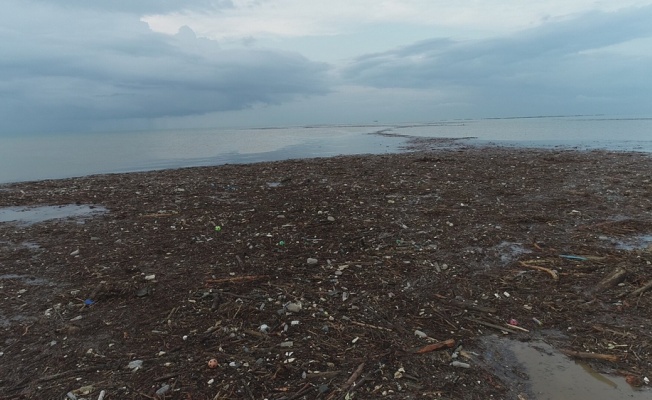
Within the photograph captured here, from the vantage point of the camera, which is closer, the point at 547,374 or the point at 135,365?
the point at 547,374

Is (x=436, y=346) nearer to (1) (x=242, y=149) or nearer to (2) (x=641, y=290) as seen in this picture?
(2) (x=641, y=290)

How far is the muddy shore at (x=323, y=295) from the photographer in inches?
157

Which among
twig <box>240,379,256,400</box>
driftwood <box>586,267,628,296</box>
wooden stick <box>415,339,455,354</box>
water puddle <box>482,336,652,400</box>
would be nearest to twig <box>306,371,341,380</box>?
twig <box>240,379,256,400</box>

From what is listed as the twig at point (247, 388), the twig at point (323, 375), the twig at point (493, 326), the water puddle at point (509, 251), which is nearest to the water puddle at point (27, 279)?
the twig at point (247, 388)

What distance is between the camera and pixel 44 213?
1229 cm

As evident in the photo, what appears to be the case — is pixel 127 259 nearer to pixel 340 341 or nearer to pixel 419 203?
pixel 340 341

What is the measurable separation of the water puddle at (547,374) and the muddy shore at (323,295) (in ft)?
0.22

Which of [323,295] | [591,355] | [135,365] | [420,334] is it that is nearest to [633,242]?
[591,355]

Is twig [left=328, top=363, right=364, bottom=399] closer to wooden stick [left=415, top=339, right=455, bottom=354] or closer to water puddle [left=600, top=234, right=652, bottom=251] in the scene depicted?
wooden stick [left=415, top=339, right=455, bottom=354]

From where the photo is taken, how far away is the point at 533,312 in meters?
5.18

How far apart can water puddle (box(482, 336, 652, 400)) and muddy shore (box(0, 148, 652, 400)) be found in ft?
0.22

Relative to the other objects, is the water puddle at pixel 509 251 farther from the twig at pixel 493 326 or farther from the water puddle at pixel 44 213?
the water puddle at pixel 44 213

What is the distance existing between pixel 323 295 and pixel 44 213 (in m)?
11.3

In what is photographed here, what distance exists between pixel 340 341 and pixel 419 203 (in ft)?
23.8
